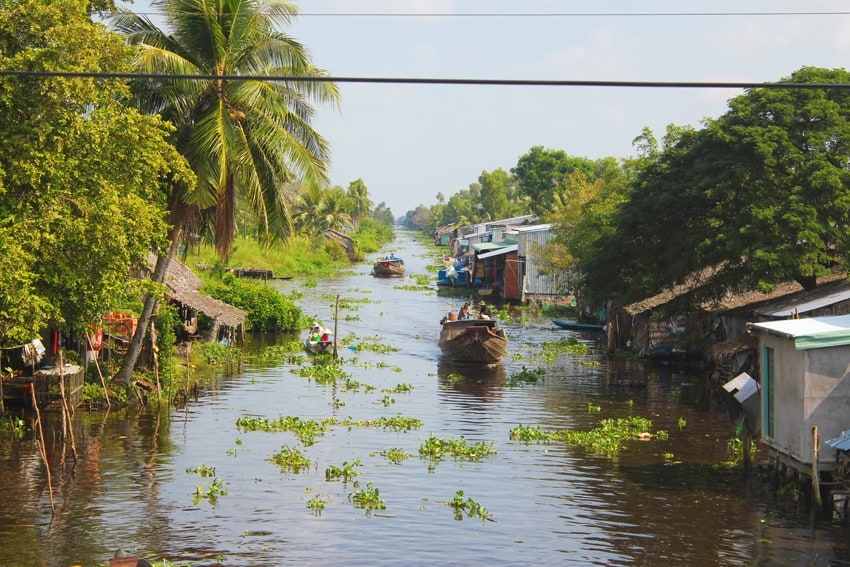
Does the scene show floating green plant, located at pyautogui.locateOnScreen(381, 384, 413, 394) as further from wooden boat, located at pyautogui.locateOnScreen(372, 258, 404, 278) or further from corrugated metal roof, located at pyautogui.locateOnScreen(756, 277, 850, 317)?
wooden boat, located at pyautogui.locateOnScreen(372, 258, 404, 278)

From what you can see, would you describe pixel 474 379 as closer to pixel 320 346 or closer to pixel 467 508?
pixel 320 346

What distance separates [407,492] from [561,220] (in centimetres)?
3339

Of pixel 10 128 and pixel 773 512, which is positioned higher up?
pixel 10 128

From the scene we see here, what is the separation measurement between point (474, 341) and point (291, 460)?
14.8m

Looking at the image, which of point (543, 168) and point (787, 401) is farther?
point (543, 168)

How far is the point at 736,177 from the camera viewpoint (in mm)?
28141

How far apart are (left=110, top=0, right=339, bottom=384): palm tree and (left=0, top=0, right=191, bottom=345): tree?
2934mm

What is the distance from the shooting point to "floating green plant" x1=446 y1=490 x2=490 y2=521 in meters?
16.3

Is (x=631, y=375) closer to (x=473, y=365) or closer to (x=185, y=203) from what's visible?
(x=473, y=365)

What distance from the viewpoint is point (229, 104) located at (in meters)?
23.4

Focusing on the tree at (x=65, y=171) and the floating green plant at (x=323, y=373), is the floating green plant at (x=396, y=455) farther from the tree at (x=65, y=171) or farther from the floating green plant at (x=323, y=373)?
the floating green plant at (x=323, y=373)

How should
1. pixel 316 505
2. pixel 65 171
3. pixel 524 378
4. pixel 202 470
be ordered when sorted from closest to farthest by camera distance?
pixel 316 505, pixel 65 171, pixel 202 470, pixel 524 378

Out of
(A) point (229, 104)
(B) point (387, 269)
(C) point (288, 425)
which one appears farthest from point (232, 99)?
(B) point (387, 269)

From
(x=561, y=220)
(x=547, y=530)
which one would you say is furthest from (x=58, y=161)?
(x=561, y=220)
